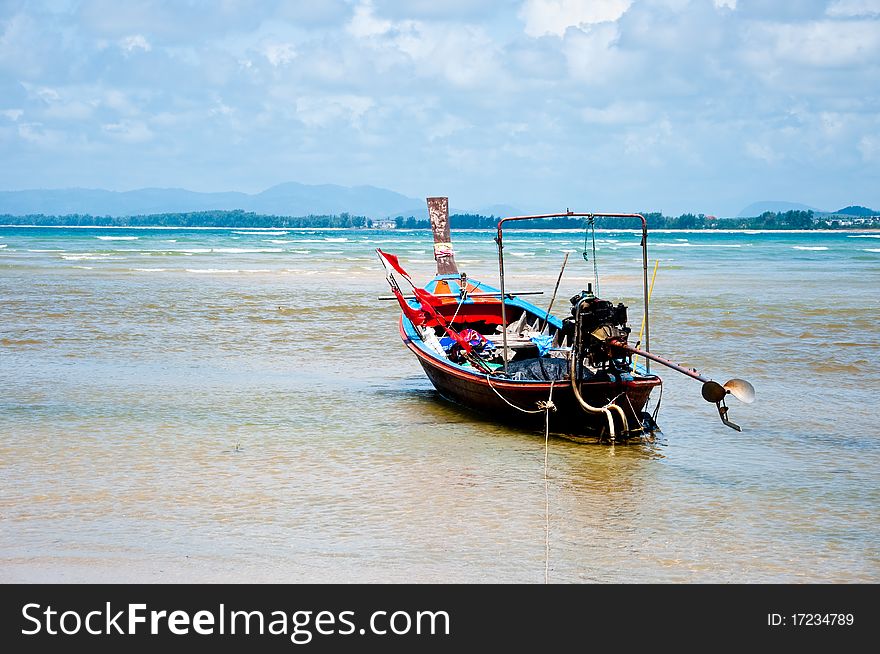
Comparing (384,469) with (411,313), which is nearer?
(384,469)

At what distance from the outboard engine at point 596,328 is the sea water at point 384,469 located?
96cm

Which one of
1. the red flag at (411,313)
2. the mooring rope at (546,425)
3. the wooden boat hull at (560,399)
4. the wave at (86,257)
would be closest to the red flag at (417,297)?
the red flag at (411,313)

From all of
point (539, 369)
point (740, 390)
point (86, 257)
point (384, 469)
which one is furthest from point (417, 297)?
point (86, 257)

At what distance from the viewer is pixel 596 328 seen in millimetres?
10125

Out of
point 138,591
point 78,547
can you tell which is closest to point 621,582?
point 138,591

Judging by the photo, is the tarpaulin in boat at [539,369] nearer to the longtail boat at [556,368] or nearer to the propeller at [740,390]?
the longtail boat at [556,368]

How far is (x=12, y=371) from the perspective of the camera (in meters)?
14.4

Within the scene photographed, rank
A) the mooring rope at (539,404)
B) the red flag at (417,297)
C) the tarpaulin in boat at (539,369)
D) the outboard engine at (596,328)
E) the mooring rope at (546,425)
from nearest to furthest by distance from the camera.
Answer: the mooring rope at (546,425) → the outboard engine at (596,328) → the mooring rope at (539,404) → the tarpaulin in boat at (539,369) → the red flag at (417,297)

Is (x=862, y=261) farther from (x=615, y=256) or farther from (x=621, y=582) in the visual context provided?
(x=621, y=582)

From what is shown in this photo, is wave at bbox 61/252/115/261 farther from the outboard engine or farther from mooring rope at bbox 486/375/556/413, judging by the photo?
the outboard engine

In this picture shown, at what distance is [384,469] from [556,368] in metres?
2.62

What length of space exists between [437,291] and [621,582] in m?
9.50

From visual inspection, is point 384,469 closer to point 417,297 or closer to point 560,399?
point 560,399

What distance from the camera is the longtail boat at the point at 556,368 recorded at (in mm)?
10164
